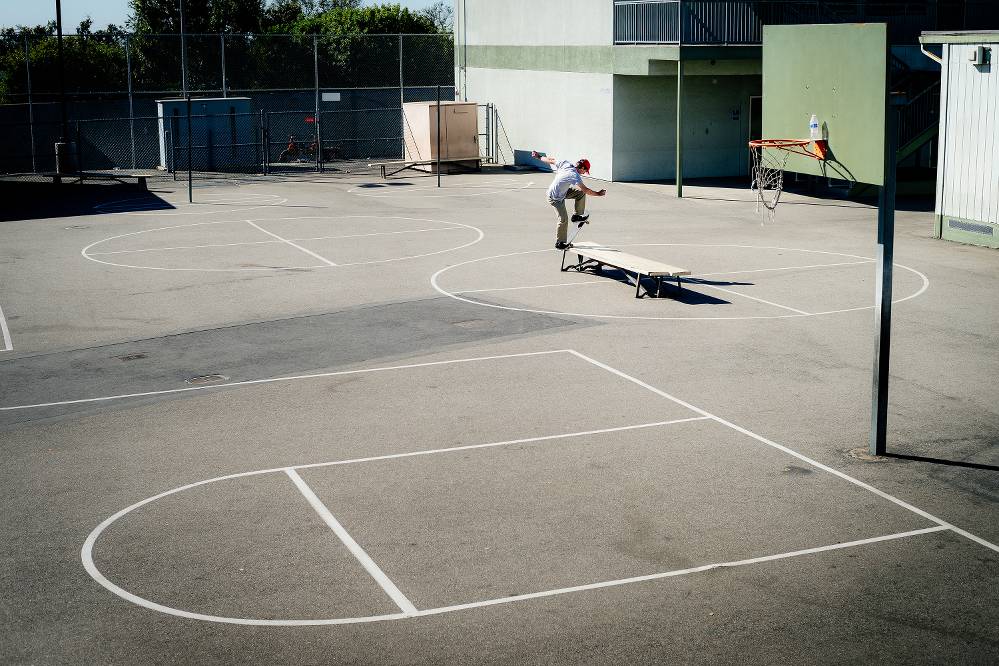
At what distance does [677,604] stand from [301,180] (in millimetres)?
33380

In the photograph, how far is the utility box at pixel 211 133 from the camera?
42188mm

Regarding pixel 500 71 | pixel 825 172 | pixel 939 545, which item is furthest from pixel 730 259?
pixel 500 71

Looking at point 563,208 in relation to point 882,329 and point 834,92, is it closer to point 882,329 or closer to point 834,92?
point 834,92

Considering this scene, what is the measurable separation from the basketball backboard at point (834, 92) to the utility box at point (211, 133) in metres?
31.9

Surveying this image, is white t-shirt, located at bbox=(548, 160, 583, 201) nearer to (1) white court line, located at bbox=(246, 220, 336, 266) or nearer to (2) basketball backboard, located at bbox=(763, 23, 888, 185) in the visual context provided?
(1) white court line, located at bbox=(246, 220, 336, 266)

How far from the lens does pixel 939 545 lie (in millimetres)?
9758

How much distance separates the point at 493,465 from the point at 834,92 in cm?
525

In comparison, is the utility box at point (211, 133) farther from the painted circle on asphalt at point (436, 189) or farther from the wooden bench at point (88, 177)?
the painted circle on asphalt at point (436, 189)

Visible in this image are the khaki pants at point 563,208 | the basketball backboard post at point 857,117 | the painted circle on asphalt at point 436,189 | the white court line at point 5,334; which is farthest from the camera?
the painted circle on asphalt at point 436,189

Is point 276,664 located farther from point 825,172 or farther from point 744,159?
point 744,159

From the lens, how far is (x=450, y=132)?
139 feet

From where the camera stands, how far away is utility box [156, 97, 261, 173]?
42.2 metres

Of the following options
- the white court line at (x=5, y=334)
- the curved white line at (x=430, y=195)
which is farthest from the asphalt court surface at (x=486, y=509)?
the curved white line at (x=430, y=195)

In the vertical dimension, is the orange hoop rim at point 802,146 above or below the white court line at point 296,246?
above
